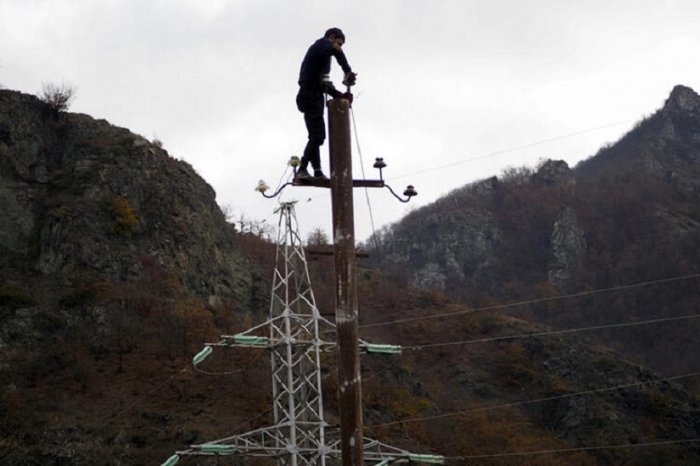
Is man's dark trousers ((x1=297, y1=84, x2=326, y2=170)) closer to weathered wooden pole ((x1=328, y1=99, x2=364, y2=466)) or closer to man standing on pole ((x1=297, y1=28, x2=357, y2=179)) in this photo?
man standing on pole ((x1=297, y1=28, x2=357, y2=179))

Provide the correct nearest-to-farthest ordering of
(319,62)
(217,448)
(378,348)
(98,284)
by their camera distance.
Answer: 1. (319,62)
2. (217,448)
3. (378,348)
4. (98,284)

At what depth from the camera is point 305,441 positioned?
24750 mm

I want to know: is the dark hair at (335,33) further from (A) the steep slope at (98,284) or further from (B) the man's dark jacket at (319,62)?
(A) the steep slope at (98,284)

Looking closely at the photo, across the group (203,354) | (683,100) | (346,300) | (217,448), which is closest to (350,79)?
(346,300)

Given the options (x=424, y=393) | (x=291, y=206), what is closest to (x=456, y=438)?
(x=424, y=393)

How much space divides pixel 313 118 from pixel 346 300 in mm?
1735

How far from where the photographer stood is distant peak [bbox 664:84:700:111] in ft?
546

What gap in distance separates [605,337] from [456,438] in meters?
47.4

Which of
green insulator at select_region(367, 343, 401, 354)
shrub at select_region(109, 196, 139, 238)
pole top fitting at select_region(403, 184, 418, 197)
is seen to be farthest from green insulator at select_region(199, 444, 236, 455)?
shrub at select_region(109, 196, 139, 238)

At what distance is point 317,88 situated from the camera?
22.0 feet

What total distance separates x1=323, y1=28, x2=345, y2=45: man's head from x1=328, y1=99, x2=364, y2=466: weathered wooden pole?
3.13 feet

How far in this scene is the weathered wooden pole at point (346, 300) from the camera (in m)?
5.63

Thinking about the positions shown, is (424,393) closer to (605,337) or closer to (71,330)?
(71,330)

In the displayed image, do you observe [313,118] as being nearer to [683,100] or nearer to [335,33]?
[335,33]
